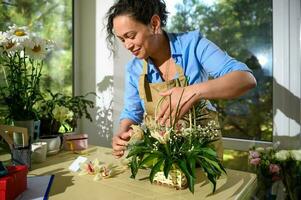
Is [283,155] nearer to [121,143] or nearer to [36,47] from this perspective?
[121,143]

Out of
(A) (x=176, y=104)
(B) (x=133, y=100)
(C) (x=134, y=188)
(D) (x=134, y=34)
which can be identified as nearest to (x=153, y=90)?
(B) (x=133, y=100)

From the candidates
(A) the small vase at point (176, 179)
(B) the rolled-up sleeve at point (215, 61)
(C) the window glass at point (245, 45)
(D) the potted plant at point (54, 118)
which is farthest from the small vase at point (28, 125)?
(C) the window glass at point (245, 45)

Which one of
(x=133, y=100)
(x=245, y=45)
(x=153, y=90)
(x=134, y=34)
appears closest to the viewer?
(x=134, y=34)

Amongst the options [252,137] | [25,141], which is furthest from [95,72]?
[252,137]

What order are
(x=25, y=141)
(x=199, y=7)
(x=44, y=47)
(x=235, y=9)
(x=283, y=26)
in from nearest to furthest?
1. (x=25, y=141)
2. (x=44, y=47)
3. (x=283, y=26)
4. (x=235, y=9)
5. (x=199, y=7)

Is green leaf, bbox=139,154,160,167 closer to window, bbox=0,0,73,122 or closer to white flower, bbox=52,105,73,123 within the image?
white flower, bbox=52,105,73,123

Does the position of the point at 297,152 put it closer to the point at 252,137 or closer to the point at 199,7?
the point at 252,137

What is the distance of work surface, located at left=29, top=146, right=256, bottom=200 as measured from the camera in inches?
31.4

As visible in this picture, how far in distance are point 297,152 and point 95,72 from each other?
1335 mm

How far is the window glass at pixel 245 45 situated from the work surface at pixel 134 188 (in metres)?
0.70

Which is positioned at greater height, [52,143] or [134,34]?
[134,34]

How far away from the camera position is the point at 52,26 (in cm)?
188

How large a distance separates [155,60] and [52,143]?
0.60 metres

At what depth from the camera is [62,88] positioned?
198 centimetres
